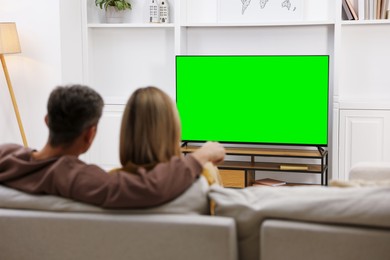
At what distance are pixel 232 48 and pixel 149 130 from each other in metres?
3.27

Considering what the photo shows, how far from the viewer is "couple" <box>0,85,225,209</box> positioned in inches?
74.1

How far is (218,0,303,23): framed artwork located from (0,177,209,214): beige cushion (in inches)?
128

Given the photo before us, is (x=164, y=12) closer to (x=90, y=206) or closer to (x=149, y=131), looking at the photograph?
(x=149, y=131)

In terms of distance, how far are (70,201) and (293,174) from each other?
340cm

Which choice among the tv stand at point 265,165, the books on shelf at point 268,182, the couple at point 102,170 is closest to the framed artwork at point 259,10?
the tv stand at point 265,165

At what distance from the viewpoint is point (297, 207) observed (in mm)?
1814

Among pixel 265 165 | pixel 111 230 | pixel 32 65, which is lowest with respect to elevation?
pixel 265 165

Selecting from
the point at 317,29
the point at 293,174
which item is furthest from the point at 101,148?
the point at 317,29

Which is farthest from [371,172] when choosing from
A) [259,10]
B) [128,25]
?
[128,25]

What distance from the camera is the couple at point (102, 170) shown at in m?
1.88

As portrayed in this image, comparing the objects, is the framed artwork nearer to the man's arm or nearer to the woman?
the woman

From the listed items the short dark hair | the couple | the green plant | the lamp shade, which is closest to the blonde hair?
the couple

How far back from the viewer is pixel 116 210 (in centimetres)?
190

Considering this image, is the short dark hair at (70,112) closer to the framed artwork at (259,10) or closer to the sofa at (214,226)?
the sofa at (214,226)
